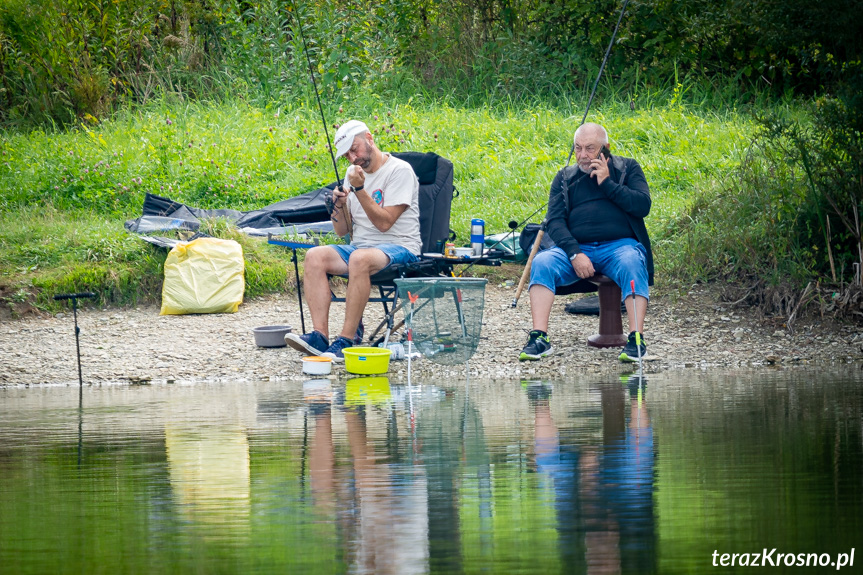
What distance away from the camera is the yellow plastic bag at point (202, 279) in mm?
8578

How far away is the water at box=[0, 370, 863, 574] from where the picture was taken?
2.70 metres

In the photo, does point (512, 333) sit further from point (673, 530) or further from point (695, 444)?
point (673, 530)

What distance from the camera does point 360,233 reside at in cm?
745

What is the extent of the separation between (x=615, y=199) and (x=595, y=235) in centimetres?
26

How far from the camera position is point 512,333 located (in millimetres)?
7684

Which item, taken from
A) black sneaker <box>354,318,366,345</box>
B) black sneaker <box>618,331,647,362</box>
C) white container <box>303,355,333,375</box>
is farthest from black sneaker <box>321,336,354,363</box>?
black sneaker <box>618,331,647,362</box>

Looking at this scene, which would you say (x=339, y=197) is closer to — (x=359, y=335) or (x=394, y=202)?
(x=394, y=202)

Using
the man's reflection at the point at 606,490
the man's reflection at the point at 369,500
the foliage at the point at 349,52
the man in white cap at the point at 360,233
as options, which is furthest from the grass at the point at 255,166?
→ the man's reflection at the point at 369,500

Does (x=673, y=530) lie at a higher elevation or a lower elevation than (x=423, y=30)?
lower

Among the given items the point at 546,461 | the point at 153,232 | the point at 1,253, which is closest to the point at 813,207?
the point at 546,461

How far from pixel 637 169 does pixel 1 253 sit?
5803 mm

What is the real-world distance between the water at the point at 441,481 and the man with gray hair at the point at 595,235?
39.8 inches

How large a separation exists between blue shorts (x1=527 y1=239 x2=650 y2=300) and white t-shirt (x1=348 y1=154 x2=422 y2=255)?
90 centimetres

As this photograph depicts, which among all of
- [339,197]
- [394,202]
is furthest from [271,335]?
[394,202]
